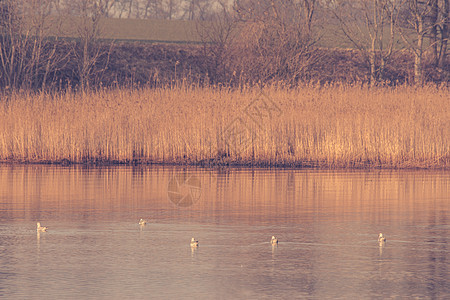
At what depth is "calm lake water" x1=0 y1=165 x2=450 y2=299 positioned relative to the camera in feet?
21.7

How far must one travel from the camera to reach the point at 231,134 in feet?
63.8

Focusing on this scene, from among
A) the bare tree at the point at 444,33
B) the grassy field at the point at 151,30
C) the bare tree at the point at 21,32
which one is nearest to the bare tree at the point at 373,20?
the bare tree at the point at 444,33

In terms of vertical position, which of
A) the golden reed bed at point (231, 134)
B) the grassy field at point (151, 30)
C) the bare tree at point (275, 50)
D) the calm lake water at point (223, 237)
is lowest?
the calm lake water at point (223, 237)

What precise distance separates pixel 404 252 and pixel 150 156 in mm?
11698

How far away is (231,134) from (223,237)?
10523 millimetres

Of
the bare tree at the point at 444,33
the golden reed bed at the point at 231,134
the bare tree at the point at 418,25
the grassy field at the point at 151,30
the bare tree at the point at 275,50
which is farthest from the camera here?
the grassy field at the point at 151,30

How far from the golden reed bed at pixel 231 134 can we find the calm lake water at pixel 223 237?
3.26 meters

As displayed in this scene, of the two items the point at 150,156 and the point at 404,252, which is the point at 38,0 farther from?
the point at 404,252

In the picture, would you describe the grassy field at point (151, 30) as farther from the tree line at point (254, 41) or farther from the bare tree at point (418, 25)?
the bare tree at point (418, 25)

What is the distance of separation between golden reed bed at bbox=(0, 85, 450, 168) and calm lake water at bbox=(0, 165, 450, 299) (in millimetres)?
3260

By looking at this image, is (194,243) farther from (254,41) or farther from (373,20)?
(373,20)

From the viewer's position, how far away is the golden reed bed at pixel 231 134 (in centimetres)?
1867

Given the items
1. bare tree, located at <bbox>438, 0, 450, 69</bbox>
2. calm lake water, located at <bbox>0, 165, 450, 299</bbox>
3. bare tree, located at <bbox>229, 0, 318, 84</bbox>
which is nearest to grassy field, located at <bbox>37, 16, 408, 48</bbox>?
bare tree, located at <bbox>438, 0, 450, 69</bbox>

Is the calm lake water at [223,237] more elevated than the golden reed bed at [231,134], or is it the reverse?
the golden reed bed at [231,134]
